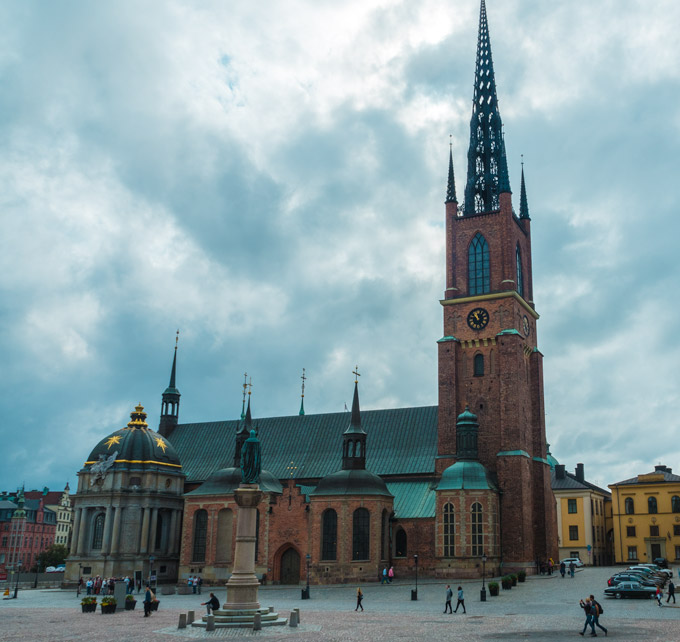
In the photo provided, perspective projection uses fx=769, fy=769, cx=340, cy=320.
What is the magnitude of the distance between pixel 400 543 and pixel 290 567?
33.6 ft

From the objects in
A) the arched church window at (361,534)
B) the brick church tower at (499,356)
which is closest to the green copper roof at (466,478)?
the brick church tower at (499,356)

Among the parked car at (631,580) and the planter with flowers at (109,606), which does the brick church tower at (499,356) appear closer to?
the parked car at (631,580)

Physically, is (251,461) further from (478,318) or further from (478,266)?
(478,266)

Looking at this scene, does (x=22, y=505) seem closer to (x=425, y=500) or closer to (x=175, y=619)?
(x=425, y=500)

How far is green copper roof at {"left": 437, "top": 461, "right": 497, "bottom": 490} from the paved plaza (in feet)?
33.8

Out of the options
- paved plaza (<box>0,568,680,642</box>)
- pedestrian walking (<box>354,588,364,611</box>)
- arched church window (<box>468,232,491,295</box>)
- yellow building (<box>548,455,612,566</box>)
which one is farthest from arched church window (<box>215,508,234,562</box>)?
yellow building (<box>548,455,612,566</box>)

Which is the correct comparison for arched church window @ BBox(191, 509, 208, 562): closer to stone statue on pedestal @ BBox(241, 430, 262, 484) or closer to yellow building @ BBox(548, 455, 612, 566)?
stone statue on pedestal @ BBox(241, 430, 262, 484)

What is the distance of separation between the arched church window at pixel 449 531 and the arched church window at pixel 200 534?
2277 cm

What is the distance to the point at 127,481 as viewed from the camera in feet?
251

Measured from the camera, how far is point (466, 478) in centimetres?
6488

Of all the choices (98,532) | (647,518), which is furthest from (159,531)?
(647,518)

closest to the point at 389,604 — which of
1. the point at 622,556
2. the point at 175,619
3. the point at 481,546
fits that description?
the point at 175,619

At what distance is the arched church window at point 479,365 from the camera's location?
7281cm

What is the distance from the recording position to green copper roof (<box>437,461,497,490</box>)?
6438 centimetres
